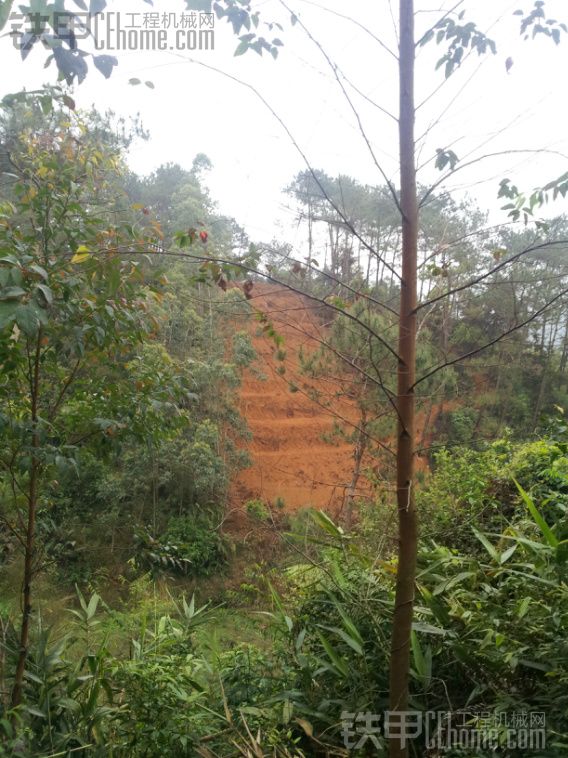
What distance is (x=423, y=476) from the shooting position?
235 inches

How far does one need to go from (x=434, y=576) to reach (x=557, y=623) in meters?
0.60

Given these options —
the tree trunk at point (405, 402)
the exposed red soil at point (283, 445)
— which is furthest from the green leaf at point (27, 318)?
the exposed red soil at point (283, 445)

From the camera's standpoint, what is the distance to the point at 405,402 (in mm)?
1689

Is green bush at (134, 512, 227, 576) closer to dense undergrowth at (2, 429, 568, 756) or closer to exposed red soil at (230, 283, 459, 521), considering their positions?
exposed red soil at (230, 283, 459, 521)

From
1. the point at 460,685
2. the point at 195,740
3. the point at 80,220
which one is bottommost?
the point at 195,740

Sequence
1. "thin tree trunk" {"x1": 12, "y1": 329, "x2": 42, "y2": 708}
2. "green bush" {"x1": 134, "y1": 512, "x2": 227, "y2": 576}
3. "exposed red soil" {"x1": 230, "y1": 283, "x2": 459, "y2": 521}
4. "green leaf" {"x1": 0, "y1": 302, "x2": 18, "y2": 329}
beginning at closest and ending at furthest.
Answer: "green leaf" {"x1": 0, "y1": 302, "x2": 18, "y2": 329}, "thin tree trunk" {"x1": 12, "y1": 329, "x2": 42, "y2": 708}, "green bush" {"x1": 134, "y1": 512, "x2": 227, "y2": 576}, "exposed red soil" {"x1": 230, "y1": 283, "x2": 459, "y2": 521}

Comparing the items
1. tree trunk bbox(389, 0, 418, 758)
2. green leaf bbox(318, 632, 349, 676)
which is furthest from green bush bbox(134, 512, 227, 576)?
tree trunk bbox(389, 0, 418, 758)

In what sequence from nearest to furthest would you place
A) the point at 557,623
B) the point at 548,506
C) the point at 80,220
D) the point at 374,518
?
the point at 557,623, the point at 80,220, the point at 548,506, the point at 374,518

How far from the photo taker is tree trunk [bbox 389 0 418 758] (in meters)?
1.65

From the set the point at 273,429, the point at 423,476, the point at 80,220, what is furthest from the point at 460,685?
the point at 273,429

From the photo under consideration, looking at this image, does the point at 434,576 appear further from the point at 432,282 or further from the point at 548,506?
the point at 432,282

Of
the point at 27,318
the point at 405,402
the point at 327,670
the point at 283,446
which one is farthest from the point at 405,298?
the point at 283,446

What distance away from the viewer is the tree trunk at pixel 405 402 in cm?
165

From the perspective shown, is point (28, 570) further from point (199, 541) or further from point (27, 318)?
point (199, 541)
